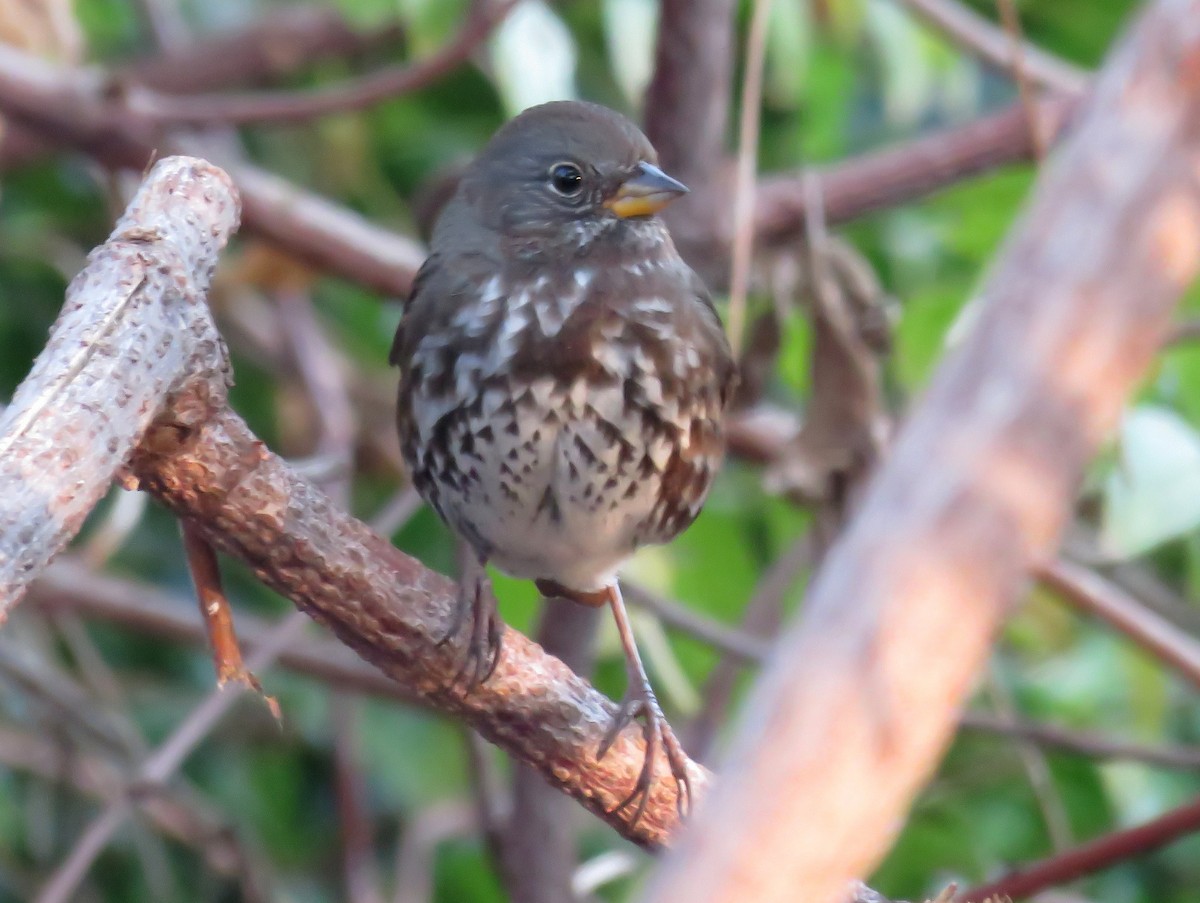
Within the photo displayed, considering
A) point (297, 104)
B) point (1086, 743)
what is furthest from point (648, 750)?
point (297, 104)

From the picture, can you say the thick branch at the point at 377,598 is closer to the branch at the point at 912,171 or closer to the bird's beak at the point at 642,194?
the bird's beak at the point at 642,194

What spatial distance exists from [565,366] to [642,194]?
342mm

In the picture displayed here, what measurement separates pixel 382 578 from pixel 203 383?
12.8 inches

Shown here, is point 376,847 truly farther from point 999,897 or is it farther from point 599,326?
point 999,897

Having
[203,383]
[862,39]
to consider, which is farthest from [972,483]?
[862,39]

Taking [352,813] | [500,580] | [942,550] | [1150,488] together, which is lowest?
[942,550]

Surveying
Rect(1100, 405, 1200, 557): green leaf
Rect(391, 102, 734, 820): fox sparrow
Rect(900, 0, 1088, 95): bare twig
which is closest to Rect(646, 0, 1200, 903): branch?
Rect(391, 102, 734, 820): fox sparrow

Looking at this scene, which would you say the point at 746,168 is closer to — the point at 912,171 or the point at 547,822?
the point at 912,171

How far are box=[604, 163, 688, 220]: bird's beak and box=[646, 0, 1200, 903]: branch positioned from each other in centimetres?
173

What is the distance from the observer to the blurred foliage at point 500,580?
11.1 feet

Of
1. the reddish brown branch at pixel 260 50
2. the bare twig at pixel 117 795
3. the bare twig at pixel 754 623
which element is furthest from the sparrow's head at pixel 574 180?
the reddish brown branch at pixel 260 50

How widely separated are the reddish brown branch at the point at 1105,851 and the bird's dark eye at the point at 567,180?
3.72 ft

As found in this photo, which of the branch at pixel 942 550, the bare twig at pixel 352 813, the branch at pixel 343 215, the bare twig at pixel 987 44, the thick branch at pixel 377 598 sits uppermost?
the bare twig at pixel 987 44

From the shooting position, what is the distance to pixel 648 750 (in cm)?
204
